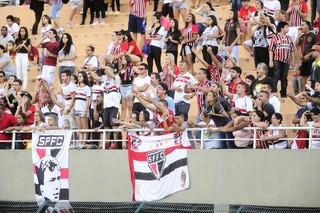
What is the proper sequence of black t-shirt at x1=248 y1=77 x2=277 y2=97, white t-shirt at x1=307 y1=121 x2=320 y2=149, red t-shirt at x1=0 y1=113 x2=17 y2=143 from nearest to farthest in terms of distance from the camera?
1. white t-shirt at x1=307 y1=121 x2=320 y2=149
2. black t-shirt at x1=248 y1=77 x2=277 y2=97
3. red t-shirt at x1=0 y1=113 x2=17 y2=143

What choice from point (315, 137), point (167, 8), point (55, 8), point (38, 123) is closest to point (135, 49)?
point (167, 8)

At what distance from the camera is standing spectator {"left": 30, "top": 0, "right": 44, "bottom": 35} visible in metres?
28.3

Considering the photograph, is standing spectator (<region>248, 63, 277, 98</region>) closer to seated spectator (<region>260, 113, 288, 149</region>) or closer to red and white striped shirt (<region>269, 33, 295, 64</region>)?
seated spectator (<region>260, 113, 288, 149</region>)

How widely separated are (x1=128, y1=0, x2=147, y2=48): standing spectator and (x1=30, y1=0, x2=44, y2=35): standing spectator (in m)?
4.02

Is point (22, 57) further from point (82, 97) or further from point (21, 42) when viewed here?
point (82, 97)

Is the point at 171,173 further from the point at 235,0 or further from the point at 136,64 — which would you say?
the point at 235,0

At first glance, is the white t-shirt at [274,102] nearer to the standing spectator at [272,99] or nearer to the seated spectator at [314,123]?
the standing spectator at [272,99]

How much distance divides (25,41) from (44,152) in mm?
4948

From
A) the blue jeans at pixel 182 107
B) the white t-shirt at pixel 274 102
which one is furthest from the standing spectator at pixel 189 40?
the white t-shirt at pixel 274 102

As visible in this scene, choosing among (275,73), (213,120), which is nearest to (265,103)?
(213,120)

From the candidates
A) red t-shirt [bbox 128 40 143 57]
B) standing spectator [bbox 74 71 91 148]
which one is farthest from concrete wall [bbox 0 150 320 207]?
red t-shirt [bbox 128 40 143 57]

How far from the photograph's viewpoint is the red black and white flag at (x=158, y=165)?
19859 millimetres

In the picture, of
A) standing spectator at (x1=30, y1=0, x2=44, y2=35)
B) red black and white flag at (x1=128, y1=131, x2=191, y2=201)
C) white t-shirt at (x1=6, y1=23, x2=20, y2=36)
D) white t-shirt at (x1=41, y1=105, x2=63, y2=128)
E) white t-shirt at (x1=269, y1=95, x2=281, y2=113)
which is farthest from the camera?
standing spectator at (x1=30, y1=0, x2=44, y2=35)

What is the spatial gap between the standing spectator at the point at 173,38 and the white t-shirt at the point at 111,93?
260cm
